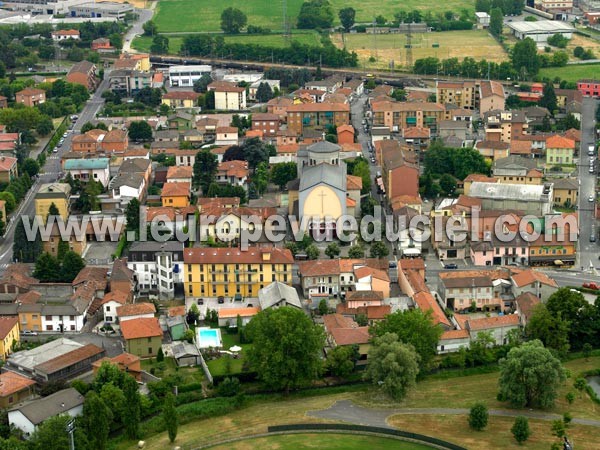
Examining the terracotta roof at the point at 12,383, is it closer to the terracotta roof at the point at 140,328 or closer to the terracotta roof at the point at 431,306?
the terracotta roof at the point at 140,328

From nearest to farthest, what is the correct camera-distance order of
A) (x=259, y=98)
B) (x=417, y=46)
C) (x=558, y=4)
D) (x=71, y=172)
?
(x=71, y=172)
(x=259, y=98)
(x=417, y=46)
(x=558, y=4)

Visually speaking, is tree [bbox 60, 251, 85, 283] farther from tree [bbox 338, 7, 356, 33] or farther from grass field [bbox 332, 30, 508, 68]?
tree [bbox 338, 7, 356, 33]

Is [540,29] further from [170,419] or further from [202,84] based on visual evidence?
[170,419]

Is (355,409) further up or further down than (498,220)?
further down

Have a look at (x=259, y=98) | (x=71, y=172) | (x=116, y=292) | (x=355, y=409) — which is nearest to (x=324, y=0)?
(x=259, y=98)

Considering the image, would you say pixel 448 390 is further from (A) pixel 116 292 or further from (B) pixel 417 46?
(B) pixel 417 46

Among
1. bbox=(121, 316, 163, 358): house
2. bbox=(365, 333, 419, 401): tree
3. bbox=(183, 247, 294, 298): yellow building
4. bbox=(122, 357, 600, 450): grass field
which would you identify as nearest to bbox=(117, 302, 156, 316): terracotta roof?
bbox=(121, 316, 163, 358): house

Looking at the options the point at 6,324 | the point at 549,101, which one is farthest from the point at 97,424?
the point at 549,101

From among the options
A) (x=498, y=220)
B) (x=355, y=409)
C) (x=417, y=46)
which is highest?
(x=417, y=46)
